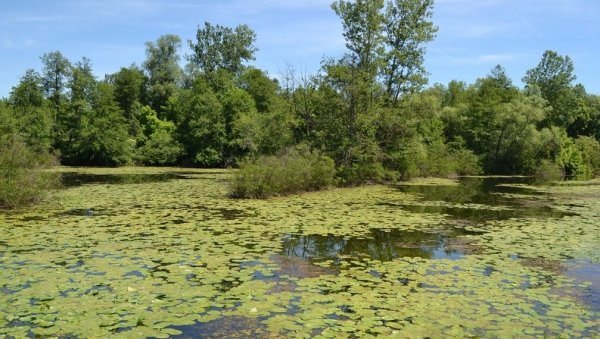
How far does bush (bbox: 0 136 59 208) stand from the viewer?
45.7ft

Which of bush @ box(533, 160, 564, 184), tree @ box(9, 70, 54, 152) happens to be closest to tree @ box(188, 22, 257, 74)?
tree @ box(9, 70, 54, 152)

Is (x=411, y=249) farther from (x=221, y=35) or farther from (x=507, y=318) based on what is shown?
(x=221, y=35)

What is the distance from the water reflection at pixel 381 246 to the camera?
977cm

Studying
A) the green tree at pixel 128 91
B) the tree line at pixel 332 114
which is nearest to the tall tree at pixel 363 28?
the tree line at pixel 332 114

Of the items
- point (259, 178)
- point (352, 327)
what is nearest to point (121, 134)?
point (259, 178)

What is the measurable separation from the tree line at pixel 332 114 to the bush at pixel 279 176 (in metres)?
0.76

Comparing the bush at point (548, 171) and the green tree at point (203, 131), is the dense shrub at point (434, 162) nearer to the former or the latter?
the bush at point (548, 171)

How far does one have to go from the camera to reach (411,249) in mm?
10414

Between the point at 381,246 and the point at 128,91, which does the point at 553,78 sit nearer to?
the point at 128,91

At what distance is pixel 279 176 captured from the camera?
1886 cm

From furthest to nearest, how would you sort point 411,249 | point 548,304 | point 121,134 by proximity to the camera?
point 121,134, point 411,249, point 548,304

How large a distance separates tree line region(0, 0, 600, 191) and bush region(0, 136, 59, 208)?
3.02 m

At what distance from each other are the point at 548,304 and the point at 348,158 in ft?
63.8

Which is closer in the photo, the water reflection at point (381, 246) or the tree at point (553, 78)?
the water reflection at point (381, 246)
